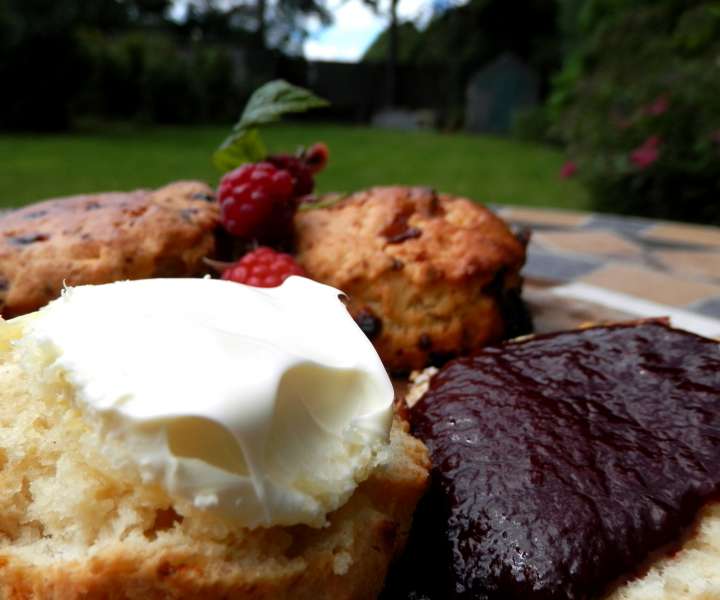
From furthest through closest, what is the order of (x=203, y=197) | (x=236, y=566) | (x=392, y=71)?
1. (x=392, y=71)
2. (x=203, y=197)
3. (x=236, y=566)

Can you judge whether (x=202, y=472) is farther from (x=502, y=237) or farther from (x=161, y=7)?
(x=161, y=7)

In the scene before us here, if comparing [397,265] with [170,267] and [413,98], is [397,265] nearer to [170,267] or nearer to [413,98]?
[170,267]

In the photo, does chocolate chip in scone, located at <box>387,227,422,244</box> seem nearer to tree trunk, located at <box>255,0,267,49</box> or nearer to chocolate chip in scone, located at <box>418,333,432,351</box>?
chocolate chip in scone, located at <box>418,333,432,351</box>

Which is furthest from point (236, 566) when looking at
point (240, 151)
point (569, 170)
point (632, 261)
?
point (569, 170)

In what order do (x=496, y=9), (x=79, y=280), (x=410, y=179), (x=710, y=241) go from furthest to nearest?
(x=496, y=9) → (x=410, y=179) → (x=710, y=241) → (x=79, y=280)

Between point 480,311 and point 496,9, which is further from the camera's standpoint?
point 496,9

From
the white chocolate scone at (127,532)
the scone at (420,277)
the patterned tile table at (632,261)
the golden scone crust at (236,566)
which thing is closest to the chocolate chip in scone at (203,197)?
the scone at (420,277)

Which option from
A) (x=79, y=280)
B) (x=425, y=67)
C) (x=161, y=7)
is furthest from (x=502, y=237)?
(x=161, y=7)

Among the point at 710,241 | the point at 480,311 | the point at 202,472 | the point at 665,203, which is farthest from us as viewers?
the point at 665,203
